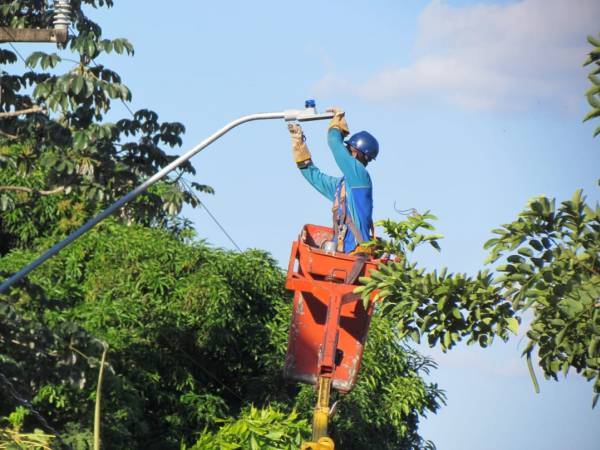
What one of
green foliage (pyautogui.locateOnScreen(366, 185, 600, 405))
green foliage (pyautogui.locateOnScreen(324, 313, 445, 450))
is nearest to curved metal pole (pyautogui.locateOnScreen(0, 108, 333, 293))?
green foliage (pyautogui.locateOnScreen(366, 185, 600, 405))

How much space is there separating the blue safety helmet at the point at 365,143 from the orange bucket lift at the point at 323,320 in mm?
1137

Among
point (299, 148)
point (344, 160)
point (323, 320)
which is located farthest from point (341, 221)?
point (323, 320)

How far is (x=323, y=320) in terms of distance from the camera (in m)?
16.9

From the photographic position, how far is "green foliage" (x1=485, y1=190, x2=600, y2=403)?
36.0 ft

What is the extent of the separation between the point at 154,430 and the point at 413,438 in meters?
5.78

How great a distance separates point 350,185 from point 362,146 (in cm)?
50

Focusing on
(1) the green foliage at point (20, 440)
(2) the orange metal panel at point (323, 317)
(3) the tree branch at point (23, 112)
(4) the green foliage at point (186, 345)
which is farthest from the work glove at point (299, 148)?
(4) the green foliage at point (186, 345)

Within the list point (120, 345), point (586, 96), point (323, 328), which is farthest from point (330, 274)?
point (120, 345)

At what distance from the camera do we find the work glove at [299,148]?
54.1 ft

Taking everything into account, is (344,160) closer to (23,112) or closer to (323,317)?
(323,317)

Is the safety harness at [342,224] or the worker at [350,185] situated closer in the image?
the safety harness at [342,224]

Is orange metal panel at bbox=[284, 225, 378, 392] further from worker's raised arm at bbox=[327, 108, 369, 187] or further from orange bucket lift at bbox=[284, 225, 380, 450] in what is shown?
worker's raised arm at bbox=[327, 108, 369, 187]

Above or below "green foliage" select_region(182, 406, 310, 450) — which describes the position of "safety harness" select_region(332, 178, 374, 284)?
above

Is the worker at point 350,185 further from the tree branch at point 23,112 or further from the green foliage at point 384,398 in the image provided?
the green foliage at point 384,398
